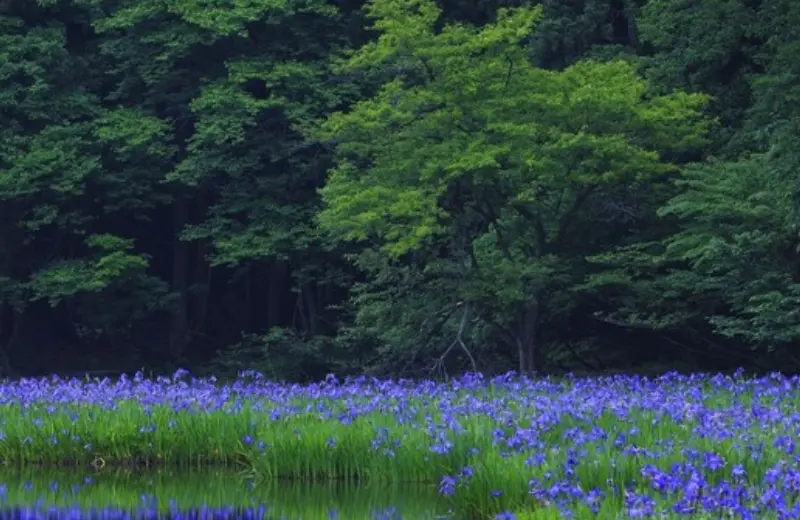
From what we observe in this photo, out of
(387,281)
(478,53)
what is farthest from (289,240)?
(478,53)

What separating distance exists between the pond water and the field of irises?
0.25m

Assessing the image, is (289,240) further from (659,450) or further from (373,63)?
(659,450)

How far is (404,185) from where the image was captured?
1844 centimetres

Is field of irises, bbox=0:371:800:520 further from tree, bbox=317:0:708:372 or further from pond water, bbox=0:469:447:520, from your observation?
tree, bbox=317:0:708:372

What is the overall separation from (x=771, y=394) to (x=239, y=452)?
4.90 m

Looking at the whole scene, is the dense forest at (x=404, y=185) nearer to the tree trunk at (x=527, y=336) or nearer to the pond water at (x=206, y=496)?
the tree trunk at (x=527, y=336)

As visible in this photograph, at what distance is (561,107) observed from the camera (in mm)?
18547

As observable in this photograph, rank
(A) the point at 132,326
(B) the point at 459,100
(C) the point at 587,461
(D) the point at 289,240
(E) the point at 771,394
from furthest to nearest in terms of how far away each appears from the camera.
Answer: (A) the point at 132,326
(D) the point at 289,240
(B) the point at 459,100
(E) the point at 771,394
(C) the point at 587,461

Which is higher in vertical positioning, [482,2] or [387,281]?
[482,2]

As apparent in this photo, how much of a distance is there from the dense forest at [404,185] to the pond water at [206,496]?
6615 mm

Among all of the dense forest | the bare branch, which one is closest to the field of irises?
the bare branch

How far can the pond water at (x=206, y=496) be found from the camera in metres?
10.2

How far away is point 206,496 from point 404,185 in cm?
805

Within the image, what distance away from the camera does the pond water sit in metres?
10.2
